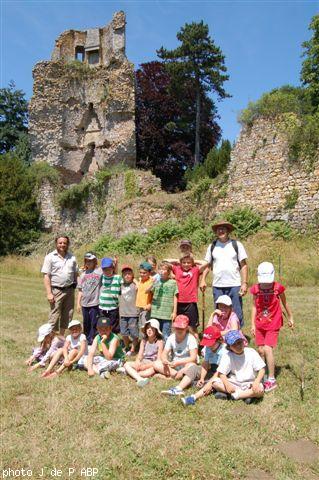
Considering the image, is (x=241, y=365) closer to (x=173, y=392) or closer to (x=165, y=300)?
(x=173, y=392)

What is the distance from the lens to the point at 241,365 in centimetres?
494

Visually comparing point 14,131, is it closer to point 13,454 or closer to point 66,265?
point 66,265

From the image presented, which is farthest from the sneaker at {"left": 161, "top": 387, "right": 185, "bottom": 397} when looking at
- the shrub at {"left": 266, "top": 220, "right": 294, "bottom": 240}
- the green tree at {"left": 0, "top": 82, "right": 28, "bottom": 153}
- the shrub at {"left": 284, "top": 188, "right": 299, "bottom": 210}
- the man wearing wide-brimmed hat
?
the green tree at {"left": 0, "top": 82, "right": 28, "bottom": 153}

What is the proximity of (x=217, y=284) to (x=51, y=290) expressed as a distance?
8.63ft

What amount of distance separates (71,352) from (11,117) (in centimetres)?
3078

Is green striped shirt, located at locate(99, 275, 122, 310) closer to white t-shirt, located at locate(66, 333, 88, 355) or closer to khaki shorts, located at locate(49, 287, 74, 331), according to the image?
khaki shorts, located at locate(49, 287, 74, 331)

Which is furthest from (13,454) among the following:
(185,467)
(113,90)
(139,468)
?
(113,90)

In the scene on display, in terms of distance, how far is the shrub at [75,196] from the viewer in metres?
21.5

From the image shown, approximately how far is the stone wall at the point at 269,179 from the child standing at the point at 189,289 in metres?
7.56

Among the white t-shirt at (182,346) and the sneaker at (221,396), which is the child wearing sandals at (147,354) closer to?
the white t-shirt at (182,346)

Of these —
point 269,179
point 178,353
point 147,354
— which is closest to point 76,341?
Answer: point 147,354

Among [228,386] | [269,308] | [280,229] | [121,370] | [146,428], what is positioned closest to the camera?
[146,428]

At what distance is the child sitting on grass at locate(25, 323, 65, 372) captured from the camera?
6.36 m

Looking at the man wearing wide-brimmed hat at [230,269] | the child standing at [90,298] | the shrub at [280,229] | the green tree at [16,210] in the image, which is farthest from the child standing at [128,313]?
the green tree at [16,210]
